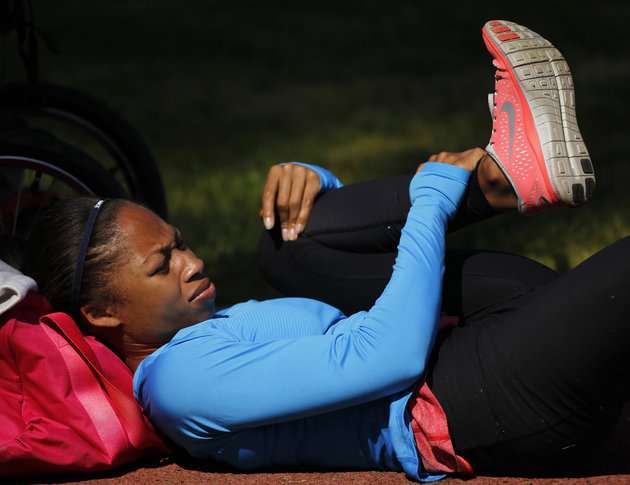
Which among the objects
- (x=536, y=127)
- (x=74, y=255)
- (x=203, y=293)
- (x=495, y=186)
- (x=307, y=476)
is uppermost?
(x=536, y=127)

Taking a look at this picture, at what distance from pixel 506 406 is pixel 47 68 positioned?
793cm

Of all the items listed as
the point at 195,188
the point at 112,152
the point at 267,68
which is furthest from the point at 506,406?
the point at 267,68

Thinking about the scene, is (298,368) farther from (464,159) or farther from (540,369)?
(464,159)

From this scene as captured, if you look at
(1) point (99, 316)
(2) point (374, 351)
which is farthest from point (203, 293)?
(2) point (374, 351)

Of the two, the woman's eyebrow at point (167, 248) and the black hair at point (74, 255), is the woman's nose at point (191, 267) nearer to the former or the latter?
the woman's eyebrow at point (167, 248)

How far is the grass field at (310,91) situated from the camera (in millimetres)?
4535

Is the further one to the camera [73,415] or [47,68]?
[47,68]

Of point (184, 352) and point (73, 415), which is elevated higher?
point (184, 352)

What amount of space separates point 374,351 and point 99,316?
0.74m

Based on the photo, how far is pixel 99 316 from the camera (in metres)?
2.13

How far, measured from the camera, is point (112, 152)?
345 cm

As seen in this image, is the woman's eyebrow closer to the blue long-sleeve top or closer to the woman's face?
the woman's face

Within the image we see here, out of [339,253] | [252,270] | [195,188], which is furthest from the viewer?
[195,188]

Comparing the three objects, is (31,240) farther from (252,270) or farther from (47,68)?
(47,68)
